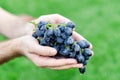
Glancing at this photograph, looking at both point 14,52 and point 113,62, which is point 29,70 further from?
point 14,52

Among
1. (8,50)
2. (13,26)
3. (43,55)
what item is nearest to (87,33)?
(13,26)

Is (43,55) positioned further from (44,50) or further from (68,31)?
(68,31)

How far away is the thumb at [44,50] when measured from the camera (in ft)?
8.02

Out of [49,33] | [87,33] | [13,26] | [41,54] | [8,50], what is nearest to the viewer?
[49,33]

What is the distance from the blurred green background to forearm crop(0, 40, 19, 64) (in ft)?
3.23

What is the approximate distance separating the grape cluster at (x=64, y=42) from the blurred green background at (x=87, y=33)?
1451mm

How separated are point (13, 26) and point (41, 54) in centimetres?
72

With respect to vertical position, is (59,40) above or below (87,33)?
below

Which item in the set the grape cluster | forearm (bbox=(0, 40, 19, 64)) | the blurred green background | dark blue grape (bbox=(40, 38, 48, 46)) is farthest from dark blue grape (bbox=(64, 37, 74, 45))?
the blurred green background

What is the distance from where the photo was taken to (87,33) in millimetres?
Answer: 4547

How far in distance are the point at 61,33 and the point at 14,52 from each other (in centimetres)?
54

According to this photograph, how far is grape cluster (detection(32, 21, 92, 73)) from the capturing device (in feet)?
8.01

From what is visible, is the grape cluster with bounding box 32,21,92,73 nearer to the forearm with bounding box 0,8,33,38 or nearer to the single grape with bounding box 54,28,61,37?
the single grape with bounding box 54,28,61,37

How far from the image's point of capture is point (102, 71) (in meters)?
4.02
